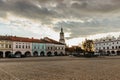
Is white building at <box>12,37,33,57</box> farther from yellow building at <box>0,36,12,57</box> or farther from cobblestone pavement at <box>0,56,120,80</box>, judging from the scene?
cobblestone pavement at <box>0,56,120,80</box>

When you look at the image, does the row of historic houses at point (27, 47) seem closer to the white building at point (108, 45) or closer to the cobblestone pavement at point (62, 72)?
the white building at point (108, 45)

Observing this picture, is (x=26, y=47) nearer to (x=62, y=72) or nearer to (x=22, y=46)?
(x=22, y=46)

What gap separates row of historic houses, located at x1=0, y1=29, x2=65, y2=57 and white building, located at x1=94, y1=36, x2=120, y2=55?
23.8 m

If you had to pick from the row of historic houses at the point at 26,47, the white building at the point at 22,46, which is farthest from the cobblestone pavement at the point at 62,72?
the white building at the point at 22,46

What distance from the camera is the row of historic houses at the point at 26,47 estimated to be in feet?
249

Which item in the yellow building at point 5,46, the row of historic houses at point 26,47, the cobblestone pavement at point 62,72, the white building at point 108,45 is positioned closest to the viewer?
the cobblestone pavement at point 62,72

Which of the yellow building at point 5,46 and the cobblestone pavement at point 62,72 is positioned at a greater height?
the yellow building at point 5,46

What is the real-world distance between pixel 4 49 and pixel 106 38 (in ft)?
198

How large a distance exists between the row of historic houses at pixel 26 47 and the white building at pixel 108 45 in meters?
23.8

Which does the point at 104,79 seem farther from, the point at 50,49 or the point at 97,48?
the point at 97,48

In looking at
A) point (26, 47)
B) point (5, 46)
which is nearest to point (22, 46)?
point (26, 47)

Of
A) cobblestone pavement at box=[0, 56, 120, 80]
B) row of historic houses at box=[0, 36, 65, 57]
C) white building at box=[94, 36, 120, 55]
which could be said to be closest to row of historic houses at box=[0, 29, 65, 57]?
row of historic houses at box=[0, 36, 65, 57]

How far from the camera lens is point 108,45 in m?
106

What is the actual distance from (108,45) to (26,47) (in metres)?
47.1
